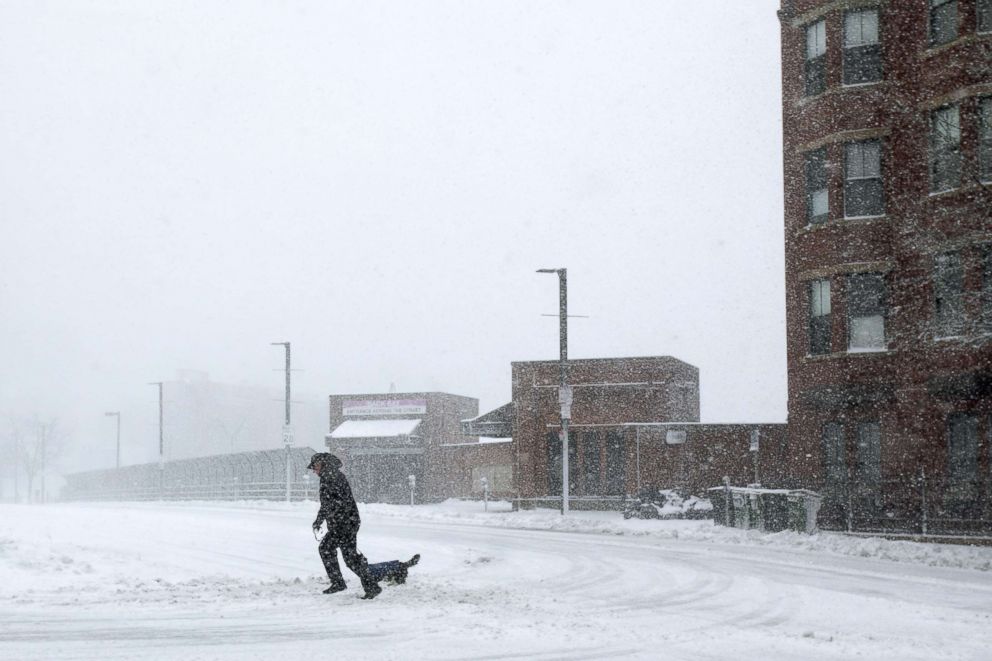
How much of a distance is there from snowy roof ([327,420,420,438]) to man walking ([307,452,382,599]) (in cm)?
4736

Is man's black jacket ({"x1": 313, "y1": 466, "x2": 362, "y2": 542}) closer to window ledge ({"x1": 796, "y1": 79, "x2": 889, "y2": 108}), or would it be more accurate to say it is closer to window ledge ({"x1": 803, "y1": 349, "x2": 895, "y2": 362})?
window ledge ({"x1": 803, "y1": 349, "x2": 895, "y2": 362})

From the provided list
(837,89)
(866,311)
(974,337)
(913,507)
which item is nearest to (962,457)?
(913,507)

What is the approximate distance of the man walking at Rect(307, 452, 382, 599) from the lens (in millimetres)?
12327

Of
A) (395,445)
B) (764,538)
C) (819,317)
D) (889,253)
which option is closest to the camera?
(764,538)

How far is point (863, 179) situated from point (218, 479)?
44455mm

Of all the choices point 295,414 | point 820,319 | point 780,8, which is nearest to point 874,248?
point 820,319

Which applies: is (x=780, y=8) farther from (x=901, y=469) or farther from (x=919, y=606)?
(x=919, y=606)

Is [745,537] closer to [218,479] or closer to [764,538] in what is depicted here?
[764,538]

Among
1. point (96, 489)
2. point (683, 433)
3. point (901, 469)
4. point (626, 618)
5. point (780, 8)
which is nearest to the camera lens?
point (626, 618)

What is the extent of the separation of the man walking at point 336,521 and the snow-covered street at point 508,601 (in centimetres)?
32

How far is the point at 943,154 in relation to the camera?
2681 cm

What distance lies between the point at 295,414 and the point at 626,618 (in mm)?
157368

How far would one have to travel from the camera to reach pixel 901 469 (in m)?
27.6

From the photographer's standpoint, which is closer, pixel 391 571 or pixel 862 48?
pixel 391 571
